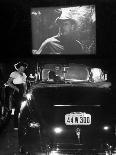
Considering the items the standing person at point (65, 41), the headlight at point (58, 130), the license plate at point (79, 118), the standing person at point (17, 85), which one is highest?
the standing person at point (65, 41)

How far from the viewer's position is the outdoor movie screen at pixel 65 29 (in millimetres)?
17516

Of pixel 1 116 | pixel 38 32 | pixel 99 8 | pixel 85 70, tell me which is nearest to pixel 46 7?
pixel 38 32

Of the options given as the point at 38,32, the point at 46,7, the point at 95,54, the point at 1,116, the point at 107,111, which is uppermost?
the point at 46,7

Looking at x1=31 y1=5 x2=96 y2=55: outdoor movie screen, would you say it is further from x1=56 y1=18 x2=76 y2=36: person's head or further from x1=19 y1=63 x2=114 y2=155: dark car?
x1=19 y1=63 x2=114 y2=155: dark car

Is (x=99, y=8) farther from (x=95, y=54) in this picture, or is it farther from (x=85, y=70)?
(x=85, y=70)

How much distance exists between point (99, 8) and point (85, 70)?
5.78 metres

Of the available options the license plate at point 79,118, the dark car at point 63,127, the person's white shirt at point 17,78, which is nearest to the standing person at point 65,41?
the person's white shirt at point 17,78

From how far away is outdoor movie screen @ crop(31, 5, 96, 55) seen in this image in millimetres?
17516

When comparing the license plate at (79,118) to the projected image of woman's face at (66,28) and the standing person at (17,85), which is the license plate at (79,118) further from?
the projected image of woman's face at (66,28)

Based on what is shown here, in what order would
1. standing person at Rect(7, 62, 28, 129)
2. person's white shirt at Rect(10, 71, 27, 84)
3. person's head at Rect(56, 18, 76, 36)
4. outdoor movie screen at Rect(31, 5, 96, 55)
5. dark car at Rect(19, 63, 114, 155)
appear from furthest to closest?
1. person's head at Rect(56, 18, 76, 36)
2. outdoor movie screen at Rect(31, 5, 96, 55)
3. person's white shirt at Rect(10, 71, 27, 84)
4. standing person at Rect(7, 62, 28, 129)
5. dark car at Rect(19, 63, 114, 155)

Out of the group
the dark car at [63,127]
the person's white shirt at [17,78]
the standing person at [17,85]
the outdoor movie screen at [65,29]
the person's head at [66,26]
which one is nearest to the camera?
the dark car at [63,127]

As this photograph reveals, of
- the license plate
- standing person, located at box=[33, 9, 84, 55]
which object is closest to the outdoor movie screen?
standing person, located at box=[33, 9, 84, 55]

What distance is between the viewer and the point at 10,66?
63.9 feet

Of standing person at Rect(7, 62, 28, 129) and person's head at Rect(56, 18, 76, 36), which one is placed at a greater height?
person's head at Rect(56, 18, 76, 36)
